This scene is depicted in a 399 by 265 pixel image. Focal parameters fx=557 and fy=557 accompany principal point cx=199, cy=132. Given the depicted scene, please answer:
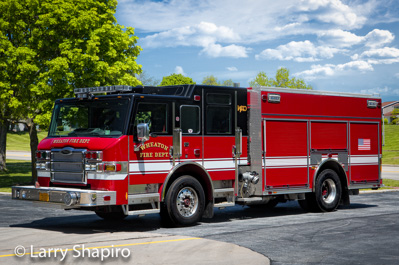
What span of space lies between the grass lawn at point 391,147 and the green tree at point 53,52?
28.4 m

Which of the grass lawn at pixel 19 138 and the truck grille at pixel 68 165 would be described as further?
the grass lawn at pixel 19 138

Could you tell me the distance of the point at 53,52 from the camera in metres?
23.2

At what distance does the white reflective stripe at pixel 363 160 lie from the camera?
15000mm

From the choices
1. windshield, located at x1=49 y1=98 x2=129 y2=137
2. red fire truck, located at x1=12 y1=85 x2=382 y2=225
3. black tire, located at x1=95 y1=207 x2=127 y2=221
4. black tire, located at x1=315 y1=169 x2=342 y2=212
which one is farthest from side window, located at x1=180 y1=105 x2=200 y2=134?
black tire, located at x1=315 y1=169 x2=342 y2=212

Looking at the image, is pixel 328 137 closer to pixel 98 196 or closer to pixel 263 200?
pixel 263 200

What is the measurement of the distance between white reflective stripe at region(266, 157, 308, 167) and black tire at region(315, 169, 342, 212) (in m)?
0.79

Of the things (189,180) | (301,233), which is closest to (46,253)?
(189,180)

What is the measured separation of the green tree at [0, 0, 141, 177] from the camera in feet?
70.9

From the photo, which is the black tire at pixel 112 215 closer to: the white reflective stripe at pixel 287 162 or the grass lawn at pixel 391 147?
the white reflective stripe at pixel 287 162

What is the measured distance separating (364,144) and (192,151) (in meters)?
5.94

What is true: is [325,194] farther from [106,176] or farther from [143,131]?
[106,176]

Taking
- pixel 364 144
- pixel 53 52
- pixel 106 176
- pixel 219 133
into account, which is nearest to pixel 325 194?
pixel 364 144

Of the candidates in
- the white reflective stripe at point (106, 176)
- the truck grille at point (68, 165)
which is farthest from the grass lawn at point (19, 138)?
the white reflective stripe at point (106, 176)

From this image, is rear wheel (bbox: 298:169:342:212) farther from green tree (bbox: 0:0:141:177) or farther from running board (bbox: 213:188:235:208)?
green tree (bbox: 0:0:141:177)
